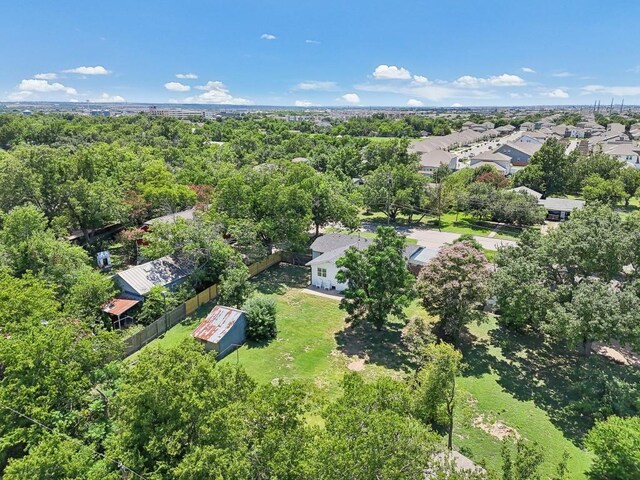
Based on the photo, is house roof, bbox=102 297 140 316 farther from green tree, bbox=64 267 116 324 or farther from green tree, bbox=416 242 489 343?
green tree, bbox=416 242 489 343

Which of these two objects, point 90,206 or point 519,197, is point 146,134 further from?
point 519,197

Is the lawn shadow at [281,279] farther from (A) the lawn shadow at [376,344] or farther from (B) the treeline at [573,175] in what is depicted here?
(B) the treeline at [573,175]

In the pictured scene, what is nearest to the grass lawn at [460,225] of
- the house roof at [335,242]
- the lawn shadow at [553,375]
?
the house roof at [335,242]

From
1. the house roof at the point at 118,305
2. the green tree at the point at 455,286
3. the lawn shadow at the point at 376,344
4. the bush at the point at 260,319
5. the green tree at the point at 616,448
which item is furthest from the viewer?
the house roof at the point at 118,305

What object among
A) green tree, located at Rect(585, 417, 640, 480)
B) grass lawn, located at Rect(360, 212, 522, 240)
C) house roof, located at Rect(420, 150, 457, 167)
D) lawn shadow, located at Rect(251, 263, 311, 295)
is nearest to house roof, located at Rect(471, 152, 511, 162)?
house roof, located at Rect(420, 150, 457, 167)

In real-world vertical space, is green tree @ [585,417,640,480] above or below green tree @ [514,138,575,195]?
below

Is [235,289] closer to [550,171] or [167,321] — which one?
[167,321]
